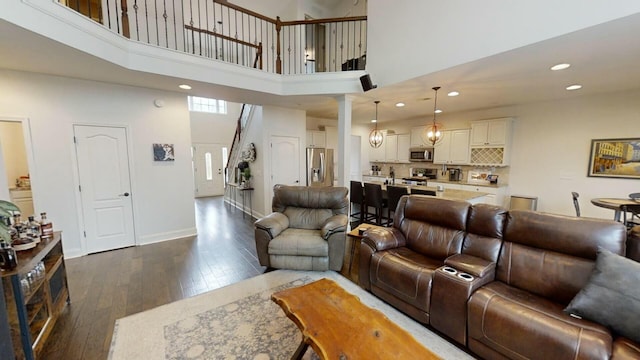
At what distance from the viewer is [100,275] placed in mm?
3098

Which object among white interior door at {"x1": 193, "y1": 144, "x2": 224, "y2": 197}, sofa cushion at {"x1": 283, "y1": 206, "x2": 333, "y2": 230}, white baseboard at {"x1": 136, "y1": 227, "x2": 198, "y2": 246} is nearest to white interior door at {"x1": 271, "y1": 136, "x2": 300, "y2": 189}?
white baseboard at {"x1": 136, "y1": 227, "x2": 198, "y2": 246}

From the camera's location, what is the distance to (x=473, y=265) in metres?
2.01

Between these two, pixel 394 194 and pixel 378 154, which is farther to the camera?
pixel 378 154

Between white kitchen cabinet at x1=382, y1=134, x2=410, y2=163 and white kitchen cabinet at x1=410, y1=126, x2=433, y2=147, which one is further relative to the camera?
white kitchen cabinet at x1=382, y1=134, x2=410, y2=163

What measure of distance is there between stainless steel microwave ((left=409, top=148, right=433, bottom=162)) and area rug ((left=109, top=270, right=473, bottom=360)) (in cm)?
526

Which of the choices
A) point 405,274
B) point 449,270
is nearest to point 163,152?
point 405,274

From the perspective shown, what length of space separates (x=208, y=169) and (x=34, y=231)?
7.18m

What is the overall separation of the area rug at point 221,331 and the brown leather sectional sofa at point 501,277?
0.14 meters

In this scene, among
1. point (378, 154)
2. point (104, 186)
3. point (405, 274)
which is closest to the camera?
point (405, 274)

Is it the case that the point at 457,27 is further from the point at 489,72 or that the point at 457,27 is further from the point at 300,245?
the point at 300,245

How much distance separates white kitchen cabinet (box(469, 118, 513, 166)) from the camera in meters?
5.37

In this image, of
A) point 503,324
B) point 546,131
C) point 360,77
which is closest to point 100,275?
point 503,324

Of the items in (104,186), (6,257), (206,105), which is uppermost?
(206,105)

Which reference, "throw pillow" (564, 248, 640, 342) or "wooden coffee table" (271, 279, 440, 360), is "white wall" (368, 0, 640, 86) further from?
"wooden coffee table" (271, 279, 440, 360)
